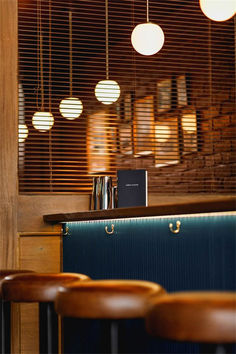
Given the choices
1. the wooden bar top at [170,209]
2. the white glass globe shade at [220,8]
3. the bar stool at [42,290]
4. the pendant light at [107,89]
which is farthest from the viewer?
the pendant light at [107,89]

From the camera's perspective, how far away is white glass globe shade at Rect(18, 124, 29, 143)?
4.53 m

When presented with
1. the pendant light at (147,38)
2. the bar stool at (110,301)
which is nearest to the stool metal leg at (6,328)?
the bar stool at (110,301)

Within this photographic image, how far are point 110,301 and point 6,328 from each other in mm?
1100

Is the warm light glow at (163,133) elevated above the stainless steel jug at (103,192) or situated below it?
above

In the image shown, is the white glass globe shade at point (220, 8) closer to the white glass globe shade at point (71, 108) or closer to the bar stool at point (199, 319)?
the white glass globe shade at point (71, 108)

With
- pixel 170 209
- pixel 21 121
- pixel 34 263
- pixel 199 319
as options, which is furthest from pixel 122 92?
pixel 199 319

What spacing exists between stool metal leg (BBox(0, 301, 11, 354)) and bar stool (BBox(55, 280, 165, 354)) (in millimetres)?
848

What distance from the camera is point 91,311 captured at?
226 centimetres

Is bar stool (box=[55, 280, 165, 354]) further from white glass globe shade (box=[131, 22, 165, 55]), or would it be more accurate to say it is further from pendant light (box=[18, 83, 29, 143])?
white glass globe shade (box=[131, 22, 165, 55])

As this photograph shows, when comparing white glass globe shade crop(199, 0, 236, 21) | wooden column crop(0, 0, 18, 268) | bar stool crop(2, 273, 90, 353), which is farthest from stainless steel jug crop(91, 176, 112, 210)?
bar stool crop(2, 273, 90, 353)

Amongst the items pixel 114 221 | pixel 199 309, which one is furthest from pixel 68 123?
pixel 199 309

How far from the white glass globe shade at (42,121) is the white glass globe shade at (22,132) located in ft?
0.23

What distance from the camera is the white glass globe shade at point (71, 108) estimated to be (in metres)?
4.62

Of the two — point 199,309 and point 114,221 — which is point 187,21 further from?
point 199,309
